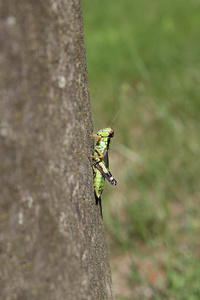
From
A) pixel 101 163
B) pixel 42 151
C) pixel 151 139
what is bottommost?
pixel 42 151

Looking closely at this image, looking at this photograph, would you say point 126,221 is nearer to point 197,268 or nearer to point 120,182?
point 120,182

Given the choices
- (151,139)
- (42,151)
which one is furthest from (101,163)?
(151,139)

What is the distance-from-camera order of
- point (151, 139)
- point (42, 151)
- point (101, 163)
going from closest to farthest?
point (42, 151)
point (101, 163)
point (151, 139)

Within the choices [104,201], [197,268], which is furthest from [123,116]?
[197,268]

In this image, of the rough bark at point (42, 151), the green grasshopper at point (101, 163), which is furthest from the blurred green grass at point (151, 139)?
the rough bark at point (42, 151)

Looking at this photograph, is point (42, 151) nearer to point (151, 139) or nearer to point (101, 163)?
point (101, 163)

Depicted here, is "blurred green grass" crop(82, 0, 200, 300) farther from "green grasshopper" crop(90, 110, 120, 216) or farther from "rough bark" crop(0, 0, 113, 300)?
"rough bark" crop(0, 0, 113, 300)
